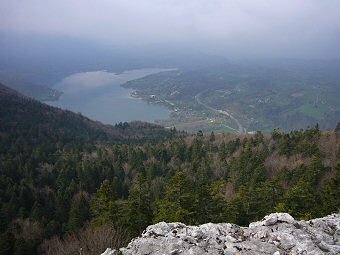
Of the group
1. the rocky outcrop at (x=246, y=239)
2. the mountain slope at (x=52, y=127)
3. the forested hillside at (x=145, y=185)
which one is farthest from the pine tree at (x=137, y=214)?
the mountain slope at (x=52, y=127)

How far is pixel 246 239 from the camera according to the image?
11.0 meters

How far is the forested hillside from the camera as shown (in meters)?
22.6

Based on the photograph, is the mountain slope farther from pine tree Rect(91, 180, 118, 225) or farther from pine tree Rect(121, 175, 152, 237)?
pine tree Rect(121, 175, 152, 237)

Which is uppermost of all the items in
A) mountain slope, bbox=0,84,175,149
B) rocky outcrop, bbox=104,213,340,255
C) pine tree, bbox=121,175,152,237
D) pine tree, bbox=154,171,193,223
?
rocky outcrop, bbox=104,213,340,255

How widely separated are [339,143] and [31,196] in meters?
41.2

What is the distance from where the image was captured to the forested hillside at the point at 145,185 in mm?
22641

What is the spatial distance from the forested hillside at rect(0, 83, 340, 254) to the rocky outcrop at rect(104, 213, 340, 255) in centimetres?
698

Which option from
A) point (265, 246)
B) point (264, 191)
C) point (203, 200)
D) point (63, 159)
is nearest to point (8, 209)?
point (63, 159)

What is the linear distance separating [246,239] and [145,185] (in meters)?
33.6

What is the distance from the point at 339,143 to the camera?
46.3 meters

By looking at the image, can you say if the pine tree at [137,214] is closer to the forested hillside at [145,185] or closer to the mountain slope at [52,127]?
the forested hillside at [145,185]

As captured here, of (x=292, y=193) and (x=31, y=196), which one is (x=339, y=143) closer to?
(x=292, y=193)

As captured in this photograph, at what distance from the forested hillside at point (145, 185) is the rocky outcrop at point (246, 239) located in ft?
22.9

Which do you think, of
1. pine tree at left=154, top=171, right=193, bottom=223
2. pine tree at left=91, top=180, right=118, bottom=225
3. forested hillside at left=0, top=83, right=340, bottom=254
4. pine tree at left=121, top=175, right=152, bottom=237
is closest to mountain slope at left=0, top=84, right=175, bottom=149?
forested hillside at left=0, top=83, right=340, bottom=254
